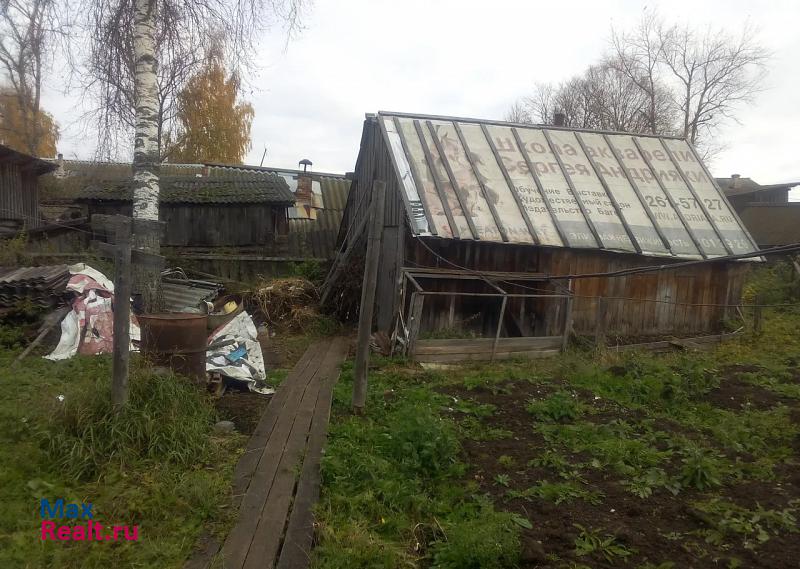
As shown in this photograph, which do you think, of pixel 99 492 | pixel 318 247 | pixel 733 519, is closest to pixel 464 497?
pixel 733 519

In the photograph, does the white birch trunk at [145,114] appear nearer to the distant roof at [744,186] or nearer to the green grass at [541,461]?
the green grass at [541,461]

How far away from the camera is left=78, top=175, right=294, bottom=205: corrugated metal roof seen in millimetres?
16422

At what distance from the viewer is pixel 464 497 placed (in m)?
4.23

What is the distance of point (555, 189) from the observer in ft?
36.0

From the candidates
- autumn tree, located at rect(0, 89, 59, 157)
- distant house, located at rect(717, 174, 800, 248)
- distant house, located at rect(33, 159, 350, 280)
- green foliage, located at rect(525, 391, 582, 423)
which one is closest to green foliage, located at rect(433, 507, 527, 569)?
green foliage, located at rect(525, 391, 582, 423)

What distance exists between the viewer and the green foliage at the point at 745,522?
356cm

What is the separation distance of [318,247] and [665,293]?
12.4 metres

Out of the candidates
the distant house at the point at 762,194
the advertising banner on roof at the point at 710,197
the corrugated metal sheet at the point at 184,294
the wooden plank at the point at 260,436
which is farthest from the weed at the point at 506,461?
the distant house at the point at 762,194

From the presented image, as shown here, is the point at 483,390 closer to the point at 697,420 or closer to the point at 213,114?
the point at 697,420

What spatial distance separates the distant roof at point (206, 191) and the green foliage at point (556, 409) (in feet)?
41.2

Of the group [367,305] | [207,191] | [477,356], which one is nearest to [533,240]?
[477,356]

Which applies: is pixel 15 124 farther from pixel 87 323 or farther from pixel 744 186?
pixel 744 186

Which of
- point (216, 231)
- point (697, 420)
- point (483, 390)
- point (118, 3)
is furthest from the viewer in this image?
point (216, 231)

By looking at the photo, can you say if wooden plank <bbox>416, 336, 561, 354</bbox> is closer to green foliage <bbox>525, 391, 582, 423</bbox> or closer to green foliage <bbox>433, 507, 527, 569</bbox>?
green foliage <bbox>525, 391, 582, 423</bbox>
